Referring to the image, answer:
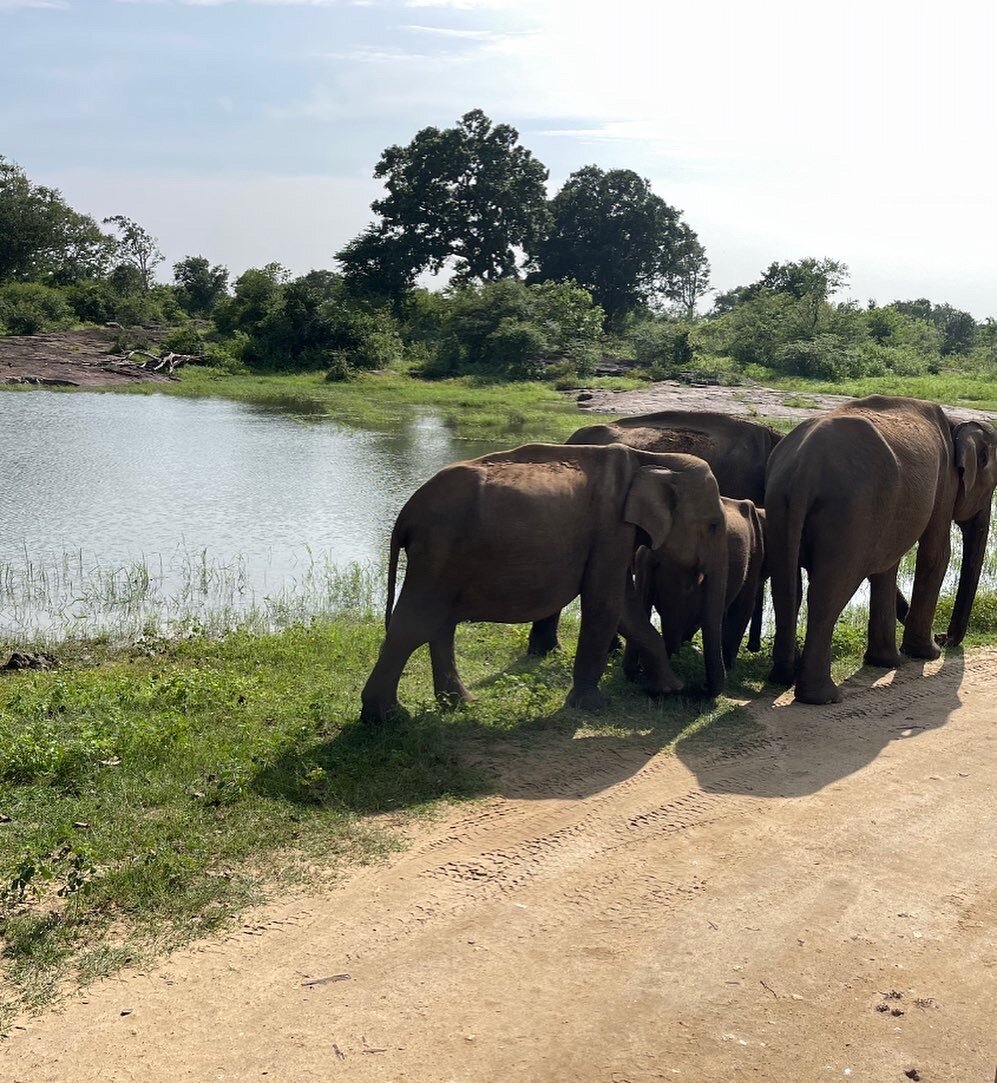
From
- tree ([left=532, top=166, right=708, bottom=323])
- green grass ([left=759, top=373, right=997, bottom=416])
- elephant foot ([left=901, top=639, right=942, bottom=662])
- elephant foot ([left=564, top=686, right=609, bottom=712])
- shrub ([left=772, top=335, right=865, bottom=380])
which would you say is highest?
tree ([left=532, top=166, right=708, bottom=323])

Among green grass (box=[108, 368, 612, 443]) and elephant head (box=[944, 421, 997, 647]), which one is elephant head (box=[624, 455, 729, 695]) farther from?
green grass (box=[108, 368, 612, 443])

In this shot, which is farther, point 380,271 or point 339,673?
point 380,271

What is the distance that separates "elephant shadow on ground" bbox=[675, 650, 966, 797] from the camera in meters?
6.75

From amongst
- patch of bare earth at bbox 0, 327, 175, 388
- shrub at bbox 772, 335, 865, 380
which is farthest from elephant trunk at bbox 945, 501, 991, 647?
shrub at bbox 772, 335, 865, 380

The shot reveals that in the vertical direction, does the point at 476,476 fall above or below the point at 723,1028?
above

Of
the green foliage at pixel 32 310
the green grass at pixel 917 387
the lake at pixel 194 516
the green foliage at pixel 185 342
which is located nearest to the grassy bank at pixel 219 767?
the lake at pixel 194 516

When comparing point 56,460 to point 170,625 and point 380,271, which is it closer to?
point 170,625

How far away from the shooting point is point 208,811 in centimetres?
581

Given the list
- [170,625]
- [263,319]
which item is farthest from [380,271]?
[170,625]

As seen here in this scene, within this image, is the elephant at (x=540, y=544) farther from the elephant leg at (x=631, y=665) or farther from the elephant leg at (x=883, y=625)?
the elephant leg at (x=883, y=625)

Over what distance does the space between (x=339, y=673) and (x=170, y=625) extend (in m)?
2.93

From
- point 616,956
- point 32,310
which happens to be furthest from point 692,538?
point 32,310

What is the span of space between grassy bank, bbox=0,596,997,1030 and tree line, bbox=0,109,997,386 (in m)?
31.1

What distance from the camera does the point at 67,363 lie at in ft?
130
